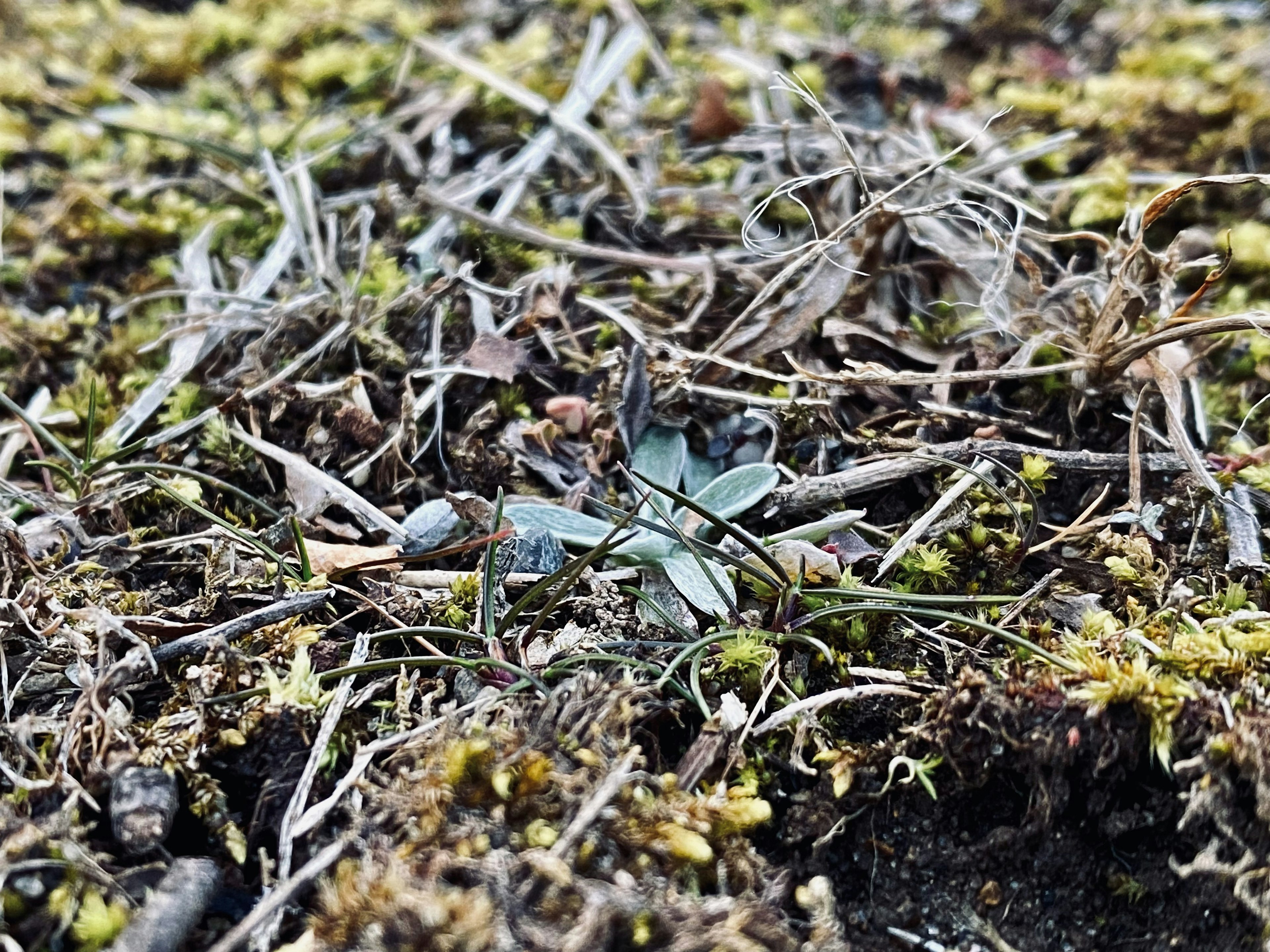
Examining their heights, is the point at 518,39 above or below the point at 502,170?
above

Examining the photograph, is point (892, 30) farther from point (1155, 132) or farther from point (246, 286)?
point (246, 286)

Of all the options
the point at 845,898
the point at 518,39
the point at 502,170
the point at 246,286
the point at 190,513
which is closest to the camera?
the point at 845,898

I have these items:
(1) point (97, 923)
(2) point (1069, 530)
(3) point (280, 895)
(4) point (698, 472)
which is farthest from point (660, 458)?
(1) point (97, 923)

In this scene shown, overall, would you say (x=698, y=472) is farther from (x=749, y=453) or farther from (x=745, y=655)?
(x=745, y=655)

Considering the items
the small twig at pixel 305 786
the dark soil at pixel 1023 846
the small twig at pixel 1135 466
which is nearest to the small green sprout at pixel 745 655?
the dark soil at pixel 1023 846

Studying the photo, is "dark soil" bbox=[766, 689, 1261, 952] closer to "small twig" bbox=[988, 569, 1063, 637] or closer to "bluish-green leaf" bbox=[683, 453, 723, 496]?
"small twig" bbox=[988, 569, 1063, 637]

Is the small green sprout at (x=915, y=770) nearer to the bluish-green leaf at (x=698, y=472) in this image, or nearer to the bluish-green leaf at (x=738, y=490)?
the bluish-green leaf at (x=738, y=490)

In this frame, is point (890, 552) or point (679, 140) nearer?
point (890, 552)

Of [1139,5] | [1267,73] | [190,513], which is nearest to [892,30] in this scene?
[1139,5]
